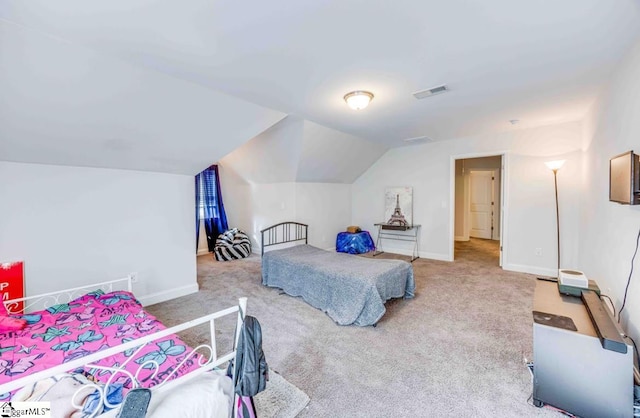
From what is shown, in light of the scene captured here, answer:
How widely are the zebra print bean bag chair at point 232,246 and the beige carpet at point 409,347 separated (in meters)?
1.48

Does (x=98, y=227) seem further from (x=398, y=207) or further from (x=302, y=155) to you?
(x=398, y=207)

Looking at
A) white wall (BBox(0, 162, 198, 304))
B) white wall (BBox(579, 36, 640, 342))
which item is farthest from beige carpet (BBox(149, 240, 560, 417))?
white wall (BBox(579, 36, 640, 342))

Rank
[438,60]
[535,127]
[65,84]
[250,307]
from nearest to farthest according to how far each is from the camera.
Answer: [65,84] < [438,60] < [250,307] < [535,127]

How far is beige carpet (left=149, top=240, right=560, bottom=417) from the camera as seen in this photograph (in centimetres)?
175

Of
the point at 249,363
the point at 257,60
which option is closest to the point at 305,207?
the point at 257,60

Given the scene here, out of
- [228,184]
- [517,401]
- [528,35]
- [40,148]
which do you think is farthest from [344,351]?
[228,184]

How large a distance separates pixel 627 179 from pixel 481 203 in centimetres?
650

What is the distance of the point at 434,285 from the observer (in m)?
3.90

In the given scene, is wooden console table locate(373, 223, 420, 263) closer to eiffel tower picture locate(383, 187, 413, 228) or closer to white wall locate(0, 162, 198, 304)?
eiffel tower picture locate(383, 187, 413, 228)

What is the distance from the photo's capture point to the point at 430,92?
2.88 meters

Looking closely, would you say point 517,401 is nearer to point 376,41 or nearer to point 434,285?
point 434,285

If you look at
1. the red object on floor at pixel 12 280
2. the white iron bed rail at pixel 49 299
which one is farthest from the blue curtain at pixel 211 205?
the red object on floor at pixel 12 280

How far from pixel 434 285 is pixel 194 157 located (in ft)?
11.9

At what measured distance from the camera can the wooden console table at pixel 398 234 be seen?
569cm
